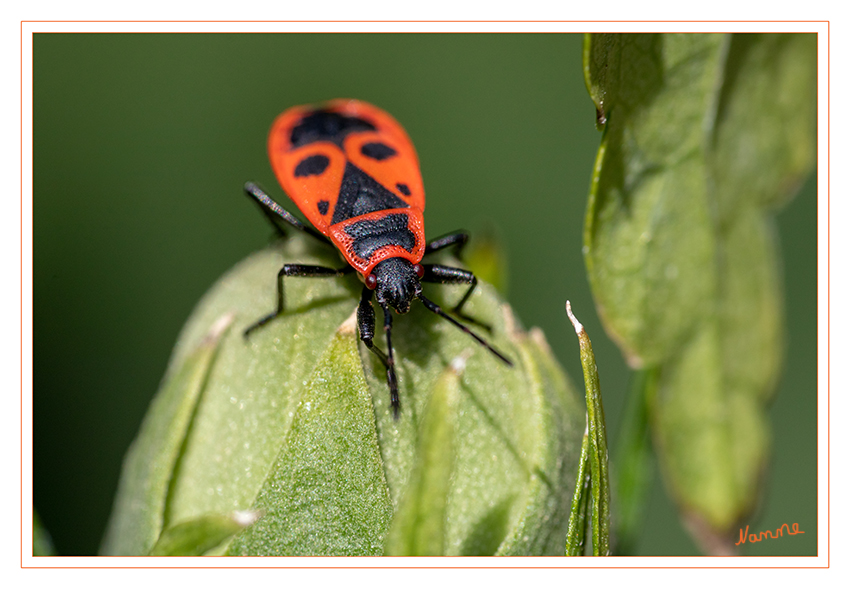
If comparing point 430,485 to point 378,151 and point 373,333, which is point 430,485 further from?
point 378,151

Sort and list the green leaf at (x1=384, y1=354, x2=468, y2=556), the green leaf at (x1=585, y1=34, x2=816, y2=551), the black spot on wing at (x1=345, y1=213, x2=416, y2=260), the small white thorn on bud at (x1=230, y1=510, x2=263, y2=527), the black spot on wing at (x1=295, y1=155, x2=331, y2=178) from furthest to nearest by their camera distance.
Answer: the black spot on wing at (x1=295, y1=155, x2=331, y2=178) < the black spot on wing at (x1=345, y1=213, x2=416, y2=260) < the green leaf at (x1=585, y1=34, x2=816, y2=551) < the small white thorn on bud at (x1=230, y1=510, x2=263, y2=527) < the green leaf at (x1=384, y1=354, x2=468, y2=556)

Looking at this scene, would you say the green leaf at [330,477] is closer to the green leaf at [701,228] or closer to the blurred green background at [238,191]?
the green leaf at [701,228]

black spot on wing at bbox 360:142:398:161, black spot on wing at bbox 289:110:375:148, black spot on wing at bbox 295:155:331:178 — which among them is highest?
black spot on wing at bbox 289:110:375:148

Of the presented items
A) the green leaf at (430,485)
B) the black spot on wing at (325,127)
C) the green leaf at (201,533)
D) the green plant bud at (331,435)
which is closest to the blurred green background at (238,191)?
the black spot on wing at (325,127)

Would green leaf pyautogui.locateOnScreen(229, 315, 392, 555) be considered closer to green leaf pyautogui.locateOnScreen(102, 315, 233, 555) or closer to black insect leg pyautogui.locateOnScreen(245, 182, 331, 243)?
green leaf pyautogui.locateOnScreen(102, 315, 233, 555)

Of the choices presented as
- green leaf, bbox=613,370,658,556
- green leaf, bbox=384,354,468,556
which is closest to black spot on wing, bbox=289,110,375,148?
green leaf, bbox=613,370,658,556
